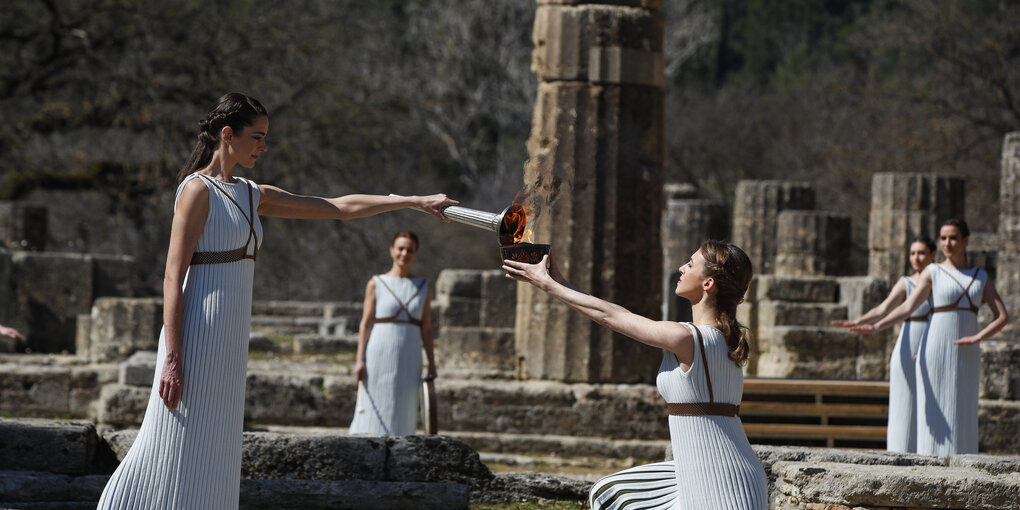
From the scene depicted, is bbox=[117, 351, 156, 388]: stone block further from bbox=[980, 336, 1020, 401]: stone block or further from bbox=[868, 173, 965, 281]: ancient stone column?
bbox=[868, 173, 965, 281]: ancient stone column

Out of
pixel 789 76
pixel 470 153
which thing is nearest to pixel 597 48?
pixel 470 153

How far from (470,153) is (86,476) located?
29.5 meters

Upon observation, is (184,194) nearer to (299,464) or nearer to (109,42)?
(299,464)

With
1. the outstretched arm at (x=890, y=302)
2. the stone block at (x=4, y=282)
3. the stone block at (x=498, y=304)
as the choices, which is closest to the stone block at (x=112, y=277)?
the stone block at (x=4, y=282)

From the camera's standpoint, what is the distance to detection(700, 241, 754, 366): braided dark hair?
4133mm

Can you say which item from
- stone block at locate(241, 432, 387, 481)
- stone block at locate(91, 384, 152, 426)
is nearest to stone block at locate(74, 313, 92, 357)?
stone block at locate(91, 384, 152, 426)

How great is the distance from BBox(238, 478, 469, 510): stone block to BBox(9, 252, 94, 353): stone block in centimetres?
968

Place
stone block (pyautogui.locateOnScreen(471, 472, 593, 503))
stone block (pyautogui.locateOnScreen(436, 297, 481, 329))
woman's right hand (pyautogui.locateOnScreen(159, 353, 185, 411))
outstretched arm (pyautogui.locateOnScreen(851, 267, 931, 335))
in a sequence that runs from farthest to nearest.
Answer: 1. stone block (pyautogui.locateOnScreen(436, 297, 481, 329))
2. outstretched arm (pyautogui.locateOnScreen(851, 267, 931, 335))
3. stone block (pyautogui.locateOnScreen(471, 472, 593, 503))
4. woman's right hand (pyautogui.locateOnScreen(159, 353, 185, 411))

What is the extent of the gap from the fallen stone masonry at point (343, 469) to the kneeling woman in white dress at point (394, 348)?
4.75ft

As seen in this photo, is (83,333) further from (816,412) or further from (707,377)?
(707,377)

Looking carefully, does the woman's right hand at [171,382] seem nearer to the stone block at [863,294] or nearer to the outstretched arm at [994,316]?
the outstretched arm at [994,316]

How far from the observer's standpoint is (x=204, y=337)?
4305 millimetres

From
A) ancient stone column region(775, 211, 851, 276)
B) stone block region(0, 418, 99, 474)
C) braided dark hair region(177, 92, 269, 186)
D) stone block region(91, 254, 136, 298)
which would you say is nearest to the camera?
braided dark hair region(177, 92, 269, 186)

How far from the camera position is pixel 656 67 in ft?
33.5
